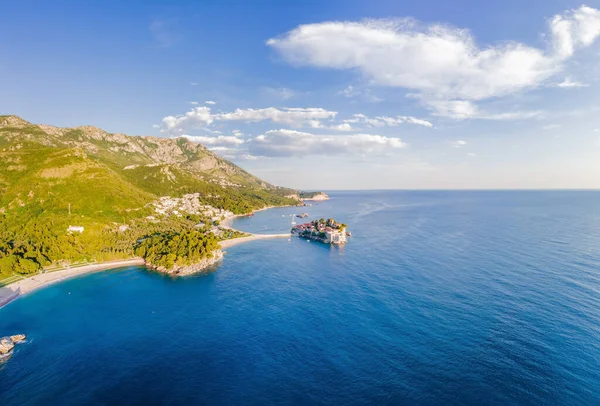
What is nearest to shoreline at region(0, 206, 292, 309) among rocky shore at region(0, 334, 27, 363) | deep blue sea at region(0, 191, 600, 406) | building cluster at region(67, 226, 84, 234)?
deep blue sea at region(0, 191, 600, 406)

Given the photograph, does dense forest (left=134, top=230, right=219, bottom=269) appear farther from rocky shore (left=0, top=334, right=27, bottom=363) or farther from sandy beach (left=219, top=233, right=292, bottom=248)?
rocky shore (left=0, top=334, right=27, bottom=363)

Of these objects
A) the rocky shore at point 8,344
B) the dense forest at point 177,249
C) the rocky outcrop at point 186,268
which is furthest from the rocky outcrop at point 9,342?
the dense forest at point 177,249

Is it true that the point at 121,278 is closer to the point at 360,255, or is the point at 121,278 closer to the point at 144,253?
the point at 144,253

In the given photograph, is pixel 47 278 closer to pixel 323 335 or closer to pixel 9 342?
pixel 9 342

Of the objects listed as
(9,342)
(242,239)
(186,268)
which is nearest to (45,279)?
(186,268)

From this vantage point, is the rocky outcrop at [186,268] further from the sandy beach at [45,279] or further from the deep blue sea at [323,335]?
the sandy beach at [45,279]

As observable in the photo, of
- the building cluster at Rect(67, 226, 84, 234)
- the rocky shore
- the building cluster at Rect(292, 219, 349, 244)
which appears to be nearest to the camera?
the rocky shore
